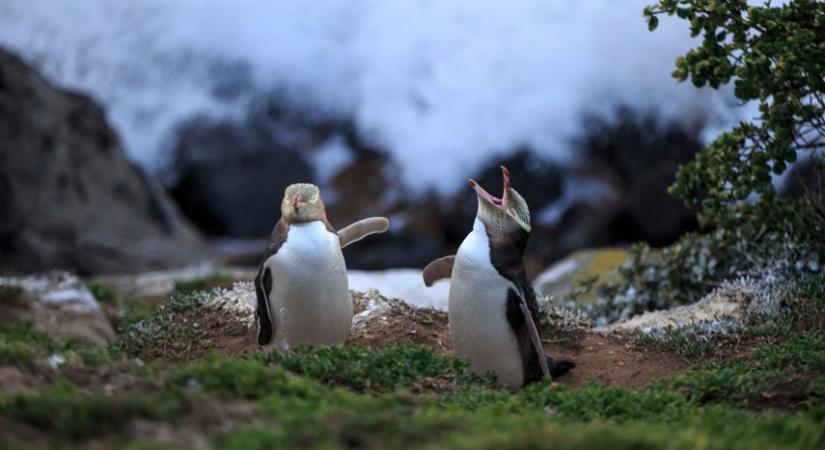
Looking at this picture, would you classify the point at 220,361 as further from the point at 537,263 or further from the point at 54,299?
the point at 537,263

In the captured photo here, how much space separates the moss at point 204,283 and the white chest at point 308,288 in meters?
3.88

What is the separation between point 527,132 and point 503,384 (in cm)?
1139

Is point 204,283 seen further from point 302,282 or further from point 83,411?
point 83,411

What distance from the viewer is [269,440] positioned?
156 inches

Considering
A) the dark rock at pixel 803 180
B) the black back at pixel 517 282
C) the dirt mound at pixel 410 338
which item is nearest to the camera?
the black back at pixel 517 282

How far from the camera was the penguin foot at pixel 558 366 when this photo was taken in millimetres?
7371

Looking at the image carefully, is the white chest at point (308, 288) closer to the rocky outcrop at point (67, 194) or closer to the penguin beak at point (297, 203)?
the penguin beak at point (297, 203)

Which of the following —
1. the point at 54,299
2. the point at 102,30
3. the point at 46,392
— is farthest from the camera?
the point at 102,30

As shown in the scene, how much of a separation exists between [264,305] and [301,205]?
2.18 ft

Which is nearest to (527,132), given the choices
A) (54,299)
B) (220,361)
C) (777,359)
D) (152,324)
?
(54,299)

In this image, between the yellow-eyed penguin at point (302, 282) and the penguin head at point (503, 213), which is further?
the penguin head at point (503, 213)

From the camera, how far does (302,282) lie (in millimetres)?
6973

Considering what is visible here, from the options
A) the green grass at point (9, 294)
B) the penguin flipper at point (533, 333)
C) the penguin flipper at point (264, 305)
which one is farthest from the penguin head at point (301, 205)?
the green grass at point (9, 294)

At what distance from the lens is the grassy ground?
409 centimetres
